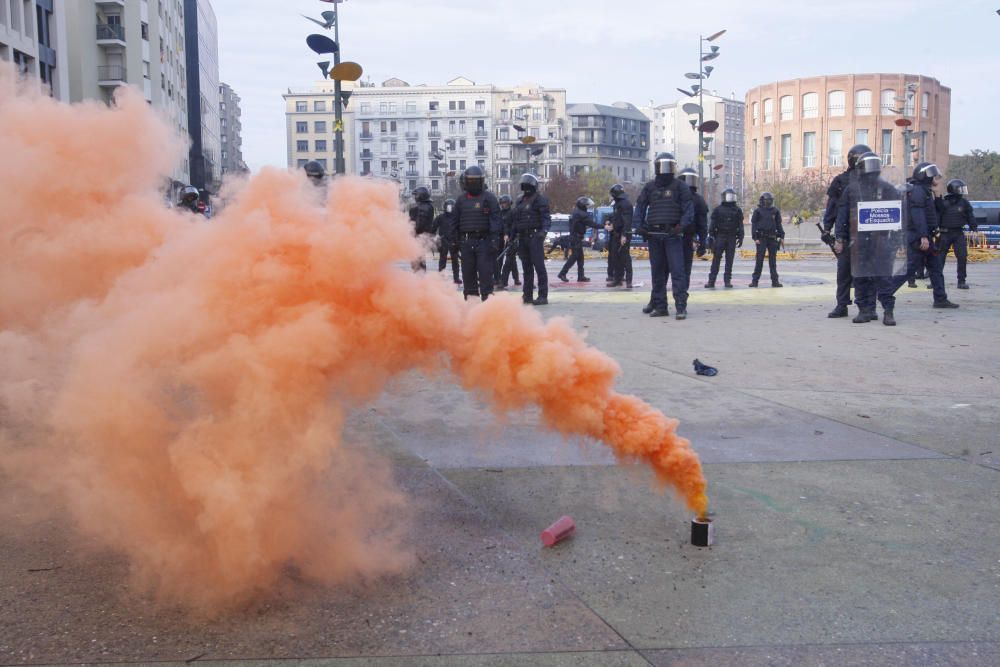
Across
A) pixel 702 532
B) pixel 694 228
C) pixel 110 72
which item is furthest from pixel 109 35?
pixel 702 532

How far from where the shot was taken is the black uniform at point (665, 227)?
476 inches

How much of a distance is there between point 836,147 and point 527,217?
7843 centimetres

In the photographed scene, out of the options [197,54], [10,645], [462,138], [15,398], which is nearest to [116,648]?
[10,645]

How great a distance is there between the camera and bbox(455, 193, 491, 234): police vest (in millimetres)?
12664

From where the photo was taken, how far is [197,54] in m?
84.1

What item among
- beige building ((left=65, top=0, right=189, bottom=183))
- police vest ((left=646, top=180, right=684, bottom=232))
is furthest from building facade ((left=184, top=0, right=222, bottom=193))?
police vest ((left=646, top=180, right=684, bottom=232))

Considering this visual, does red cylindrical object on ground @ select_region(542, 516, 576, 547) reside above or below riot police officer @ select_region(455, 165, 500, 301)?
below

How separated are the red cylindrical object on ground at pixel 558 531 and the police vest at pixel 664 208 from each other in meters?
8.66

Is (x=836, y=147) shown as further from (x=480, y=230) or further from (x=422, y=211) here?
(x=480, y=230)

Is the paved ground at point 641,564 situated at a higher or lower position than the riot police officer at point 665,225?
lower

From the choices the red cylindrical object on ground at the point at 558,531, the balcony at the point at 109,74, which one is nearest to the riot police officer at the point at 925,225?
the red cylindrical object on ground at the point at 558,531

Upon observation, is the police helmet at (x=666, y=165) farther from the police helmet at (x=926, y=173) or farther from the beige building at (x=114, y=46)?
the beige building at (x=114, y=46)

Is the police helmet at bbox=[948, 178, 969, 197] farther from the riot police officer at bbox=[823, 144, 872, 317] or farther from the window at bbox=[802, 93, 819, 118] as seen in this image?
the window at bbox=[802, 93, 819, 118]

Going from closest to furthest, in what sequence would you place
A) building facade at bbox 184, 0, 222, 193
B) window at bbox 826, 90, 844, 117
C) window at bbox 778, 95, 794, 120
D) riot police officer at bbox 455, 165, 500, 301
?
riot police officer at bbox 455, 165, 500, 301 → building facade at bbox 184, 0, 222, 193 → window at bbox 826, 90, 844, 117 → window at bbox 778, 95, 794, 120
